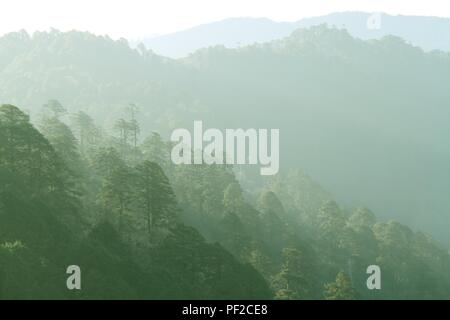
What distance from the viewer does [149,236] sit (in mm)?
42188

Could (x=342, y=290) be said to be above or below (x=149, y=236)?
below

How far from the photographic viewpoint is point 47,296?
Result: 2552 centimetres

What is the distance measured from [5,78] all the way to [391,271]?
598 ft

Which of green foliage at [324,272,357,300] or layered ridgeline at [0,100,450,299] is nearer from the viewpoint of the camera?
layered ridgeline at [0,100,450,299]

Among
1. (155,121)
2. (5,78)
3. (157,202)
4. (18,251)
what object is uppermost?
(5,78)

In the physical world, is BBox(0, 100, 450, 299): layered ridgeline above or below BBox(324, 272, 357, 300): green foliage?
above

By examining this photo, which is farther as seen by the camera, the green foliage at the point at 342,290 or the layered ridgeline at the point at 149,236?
the green foliage at the point at 342,290

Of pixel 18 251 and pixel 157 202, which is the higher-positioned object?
pixel 157 202

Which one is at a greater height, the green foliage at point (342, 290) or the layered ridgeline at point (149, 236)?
the layered ridgeline at point (149, 236)

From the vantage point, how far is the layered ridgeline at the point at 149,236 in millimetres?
29266

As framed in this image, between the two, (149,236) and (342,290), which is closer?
(149,236)

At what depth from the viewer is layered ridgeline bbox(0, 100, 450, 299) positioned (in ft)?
96.0
